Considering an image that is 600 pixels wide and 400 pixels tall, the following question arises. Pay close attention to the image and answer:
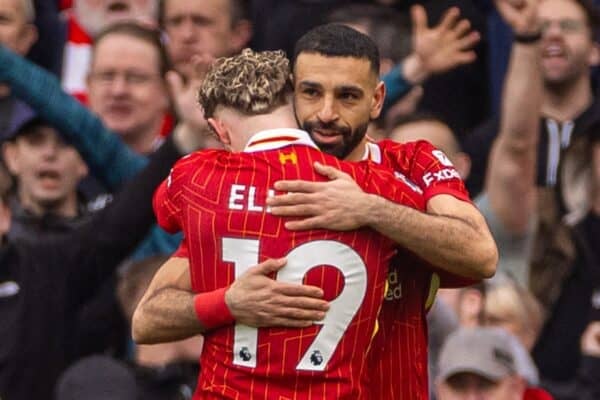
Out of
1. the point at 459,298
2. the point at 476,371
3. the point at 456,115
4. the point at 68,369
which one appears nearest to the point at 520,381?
the point at 476,371

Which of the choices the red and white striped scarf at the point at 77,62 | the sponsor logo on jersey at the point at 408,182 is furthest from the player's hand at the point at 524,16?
the red and white striped scarf at the point at 77,62

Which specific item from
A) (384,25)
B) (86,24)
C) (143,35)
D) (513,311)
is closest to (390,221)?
(513,311)

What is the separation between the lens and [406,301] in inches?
287

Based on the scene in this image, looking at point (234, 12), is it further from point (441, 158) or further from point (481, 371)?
point (441, 158)

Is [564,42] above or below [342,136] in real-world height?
below

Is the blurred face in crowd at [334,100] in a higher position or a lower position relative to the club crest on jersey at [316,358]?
higher

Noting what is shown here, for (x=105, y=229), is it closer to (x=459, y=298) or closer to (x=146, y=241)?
(x=146, y=241)

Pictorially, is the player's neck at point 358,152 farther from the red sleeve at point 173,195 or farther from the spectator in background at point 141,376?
the spectator in background at point 141,376

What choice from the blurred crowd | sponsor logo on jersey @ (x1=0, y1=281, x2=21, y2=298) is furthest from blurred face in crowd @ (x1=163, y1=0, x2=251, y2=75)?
sponsor logo on jersey @ (x1=0, y1=281, x2=21, y2=298)

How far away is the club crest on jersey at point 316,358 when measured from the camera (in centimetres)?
684

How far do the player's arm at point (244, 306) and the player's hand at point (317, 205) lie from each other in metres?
0.16

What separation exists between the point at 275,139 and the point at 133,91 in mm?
4284

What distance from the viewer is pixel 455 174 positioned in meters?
7.16

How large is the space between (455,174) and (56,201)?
142 inches
